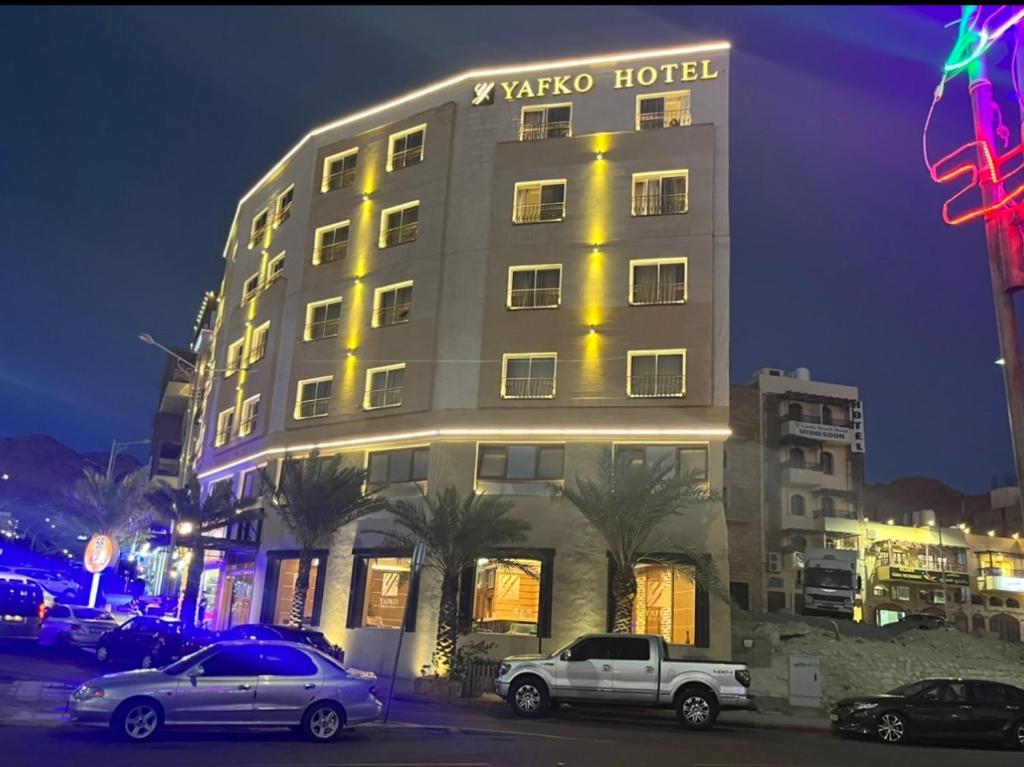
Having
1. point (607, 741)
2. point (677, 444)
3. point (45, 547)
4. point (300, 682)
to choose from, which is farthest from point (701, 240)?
point (45, 547)

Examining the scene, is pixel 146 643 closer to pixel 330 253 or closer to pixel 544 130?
pixel 330 253

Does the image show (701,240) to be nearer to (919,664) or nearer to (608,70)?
(608,70)

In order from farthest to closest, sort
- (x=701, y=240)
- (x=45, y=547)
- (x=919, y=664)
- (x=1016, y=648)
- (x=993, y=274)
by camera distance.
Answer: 1. (x=45, y=547)
2. (x=1016, y=648)
3. (x=701, y=240)
4. (x=919, y=664)
5. (x=993, y=274)

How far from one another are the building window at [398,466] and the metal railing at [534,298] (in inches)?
251

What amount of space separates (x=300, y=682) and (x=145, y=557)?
62056 mm

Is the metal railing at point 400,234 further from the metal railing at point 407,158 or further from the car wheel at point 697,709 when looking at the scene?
the car wheel at point 697,709

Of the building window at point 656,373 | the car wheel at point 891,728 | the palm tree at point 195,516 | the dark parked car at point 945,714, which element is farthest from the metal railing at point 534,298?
the car wheel at point 891,728

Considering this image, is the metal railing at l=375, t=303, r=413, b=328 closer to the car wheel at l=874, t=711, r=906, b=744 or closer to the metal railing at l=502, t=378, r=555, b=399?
the metal railing at l=502, t=378, r=555, b=399

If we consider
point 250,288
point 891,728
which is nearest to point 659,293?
point 891,728

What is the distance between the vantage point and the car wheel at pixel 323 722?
42.3ft

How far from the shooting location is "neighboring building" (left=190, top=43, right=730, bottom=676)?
90.3 ft

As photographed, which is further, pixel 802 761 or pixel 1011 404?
pixel 802 761

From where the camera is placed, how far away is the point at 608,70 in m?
33.4

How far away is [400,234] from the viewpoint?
113 feet
